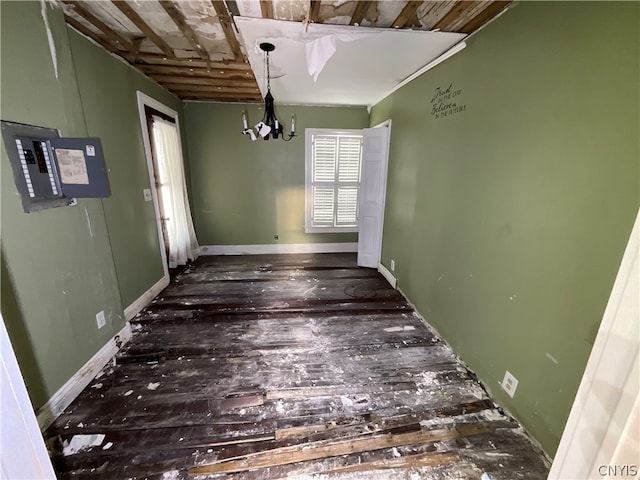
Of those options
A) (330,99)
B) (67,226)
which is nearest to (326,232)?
(330,99)

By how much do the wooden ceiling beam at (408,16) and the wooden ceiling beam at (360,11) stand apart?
217 mm

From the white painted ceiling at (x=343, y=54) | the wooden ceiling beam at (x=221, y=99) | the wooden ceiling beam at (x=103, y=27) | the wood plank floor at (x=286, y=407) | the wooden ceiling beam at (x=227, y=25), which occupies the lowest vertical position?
the wood plank floor at (x=286, y=407)

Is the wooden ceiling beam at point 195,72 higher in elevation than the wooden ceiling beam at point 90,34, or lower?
higher

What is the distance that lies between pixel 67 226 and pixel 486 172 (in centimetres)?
273

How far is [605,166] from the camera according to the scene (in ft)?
3.64

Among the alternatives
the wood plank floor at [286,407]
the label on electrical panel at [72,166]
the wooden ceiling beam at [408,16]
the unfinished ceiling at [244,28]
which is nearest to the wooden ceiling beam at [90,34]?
the unfinished ceiling at [244,28]

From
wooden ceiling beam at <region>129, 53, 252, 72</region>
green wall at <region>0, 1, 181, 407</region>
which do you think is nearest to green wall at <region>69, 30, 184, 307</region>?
green wall at <region>0, 1, 181, 407</region>

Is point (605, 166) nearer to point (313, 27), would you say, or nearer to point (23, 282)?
point (313, 27)

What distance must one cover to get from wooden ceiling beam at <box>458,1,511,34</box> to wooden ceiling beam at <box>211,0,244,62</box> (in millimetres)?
1564

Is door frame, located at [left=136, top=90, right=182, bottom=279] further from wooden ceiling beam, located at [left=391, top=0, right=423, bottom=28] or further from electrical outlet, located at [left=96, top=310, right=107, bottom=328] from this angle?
wooden ceiling beam, located at [left=391, top=0, right=423, bottom=28]

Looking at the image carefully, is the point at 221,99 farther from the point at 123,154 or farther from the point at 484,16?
the point at 484,16

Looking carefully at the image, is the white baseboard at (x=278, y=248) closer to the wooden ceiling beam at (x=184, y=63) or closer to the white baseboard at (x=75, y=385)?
the white baseboard at (x=75, y=385)

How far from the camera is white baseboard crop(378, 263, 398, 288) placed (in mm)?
3356

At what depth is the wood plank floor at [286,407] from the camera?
134 cm
